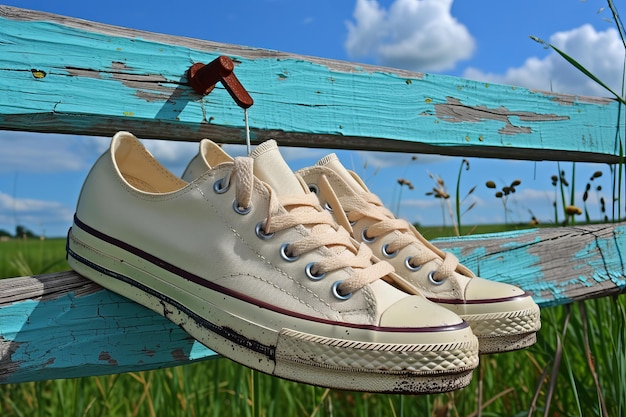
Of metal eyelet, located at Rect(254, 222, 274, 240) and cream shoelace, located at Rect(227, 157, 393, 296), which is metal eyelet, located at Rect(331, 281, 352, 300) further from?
metal eyelet, located at Rect(254, 222, 274, 240)

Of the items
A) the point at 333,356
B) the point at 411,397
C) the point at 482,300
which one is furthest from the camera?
the point at 411,397

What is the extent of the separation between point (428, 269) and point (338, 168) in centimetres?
24

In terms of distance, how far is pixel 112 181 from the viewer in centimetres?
92

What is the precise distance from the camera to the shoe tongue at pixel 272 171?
87 cm

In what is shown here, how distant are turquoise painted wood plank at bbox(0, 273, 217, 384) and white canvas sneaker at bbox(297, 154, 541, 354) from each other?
354 millimetres

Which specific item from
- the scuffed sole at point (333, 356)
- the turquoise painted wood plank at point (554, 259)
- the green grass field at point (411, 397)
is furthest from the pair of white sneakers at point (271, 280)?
the green grass field at point (411, 397)

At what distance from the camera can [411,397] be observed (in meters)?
1.63

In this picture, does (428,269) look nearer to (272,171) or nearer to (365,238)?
(365,238)

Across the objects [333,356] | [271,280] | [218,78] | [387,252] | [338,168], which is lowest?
[333,356]

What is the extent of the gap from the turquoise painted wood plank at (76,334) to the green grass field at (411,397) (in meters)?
0.41

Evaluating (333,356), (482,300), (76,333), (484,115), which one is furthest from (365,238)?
(484,115)

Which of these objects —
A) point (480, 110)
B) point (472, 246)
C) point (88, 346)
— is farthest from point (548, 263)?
point (88, 346)

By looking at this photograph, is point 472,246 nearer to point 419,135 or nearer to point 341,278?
point 419,135

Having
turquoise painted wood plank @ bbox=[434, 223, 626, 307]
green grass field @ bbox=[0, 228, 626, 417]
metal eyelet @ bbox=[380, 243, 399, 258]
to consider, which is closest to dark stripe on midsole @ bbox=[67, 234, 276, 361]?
metal eyelet @ bbox=[380, 243, 399, 258]
